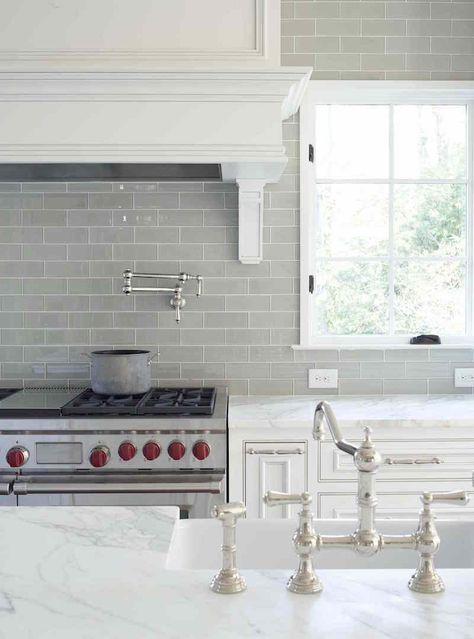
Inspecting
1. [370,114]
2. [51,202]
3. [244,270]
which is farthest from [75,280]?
[370,114]

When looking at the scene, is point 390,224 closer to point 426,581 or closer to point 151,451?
point 151,451

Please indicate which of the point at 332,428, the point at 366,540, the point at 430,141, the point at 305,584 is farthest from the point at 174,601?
the point at 430,141

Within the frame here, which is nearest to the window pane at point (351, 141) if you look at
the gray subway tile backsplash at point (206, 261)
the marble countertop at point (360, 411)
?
the gray subway tile backsplash at point (206, 261)

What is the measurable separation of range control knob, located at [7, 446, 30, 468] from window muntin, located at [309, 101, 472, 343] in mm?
1518

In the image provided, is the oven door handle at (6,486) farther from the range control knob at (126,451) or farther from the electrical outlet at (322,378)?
the electrical outlet at (322,378)

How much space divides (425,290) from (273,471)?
4.35ft

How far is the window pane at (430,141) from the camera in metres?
3.60

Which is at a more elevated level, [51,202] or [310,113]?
[310,113]

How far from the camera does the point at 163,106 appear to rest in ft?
9.49

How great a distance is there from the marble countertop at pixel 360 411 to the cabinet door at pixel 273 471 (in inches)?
3.6

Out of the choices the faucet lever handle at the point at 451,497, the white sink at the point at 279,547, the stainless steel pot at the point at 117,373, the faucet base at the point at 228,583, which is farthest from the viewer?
the stainless steel pot at the point at 117,373

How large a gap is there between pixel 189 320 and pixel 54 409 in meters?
0.89

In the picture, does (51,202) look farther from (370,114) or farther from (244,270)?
(370,114)

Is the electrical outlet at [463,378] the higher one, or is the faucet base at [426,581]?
the electrical outlet at [463,378]
